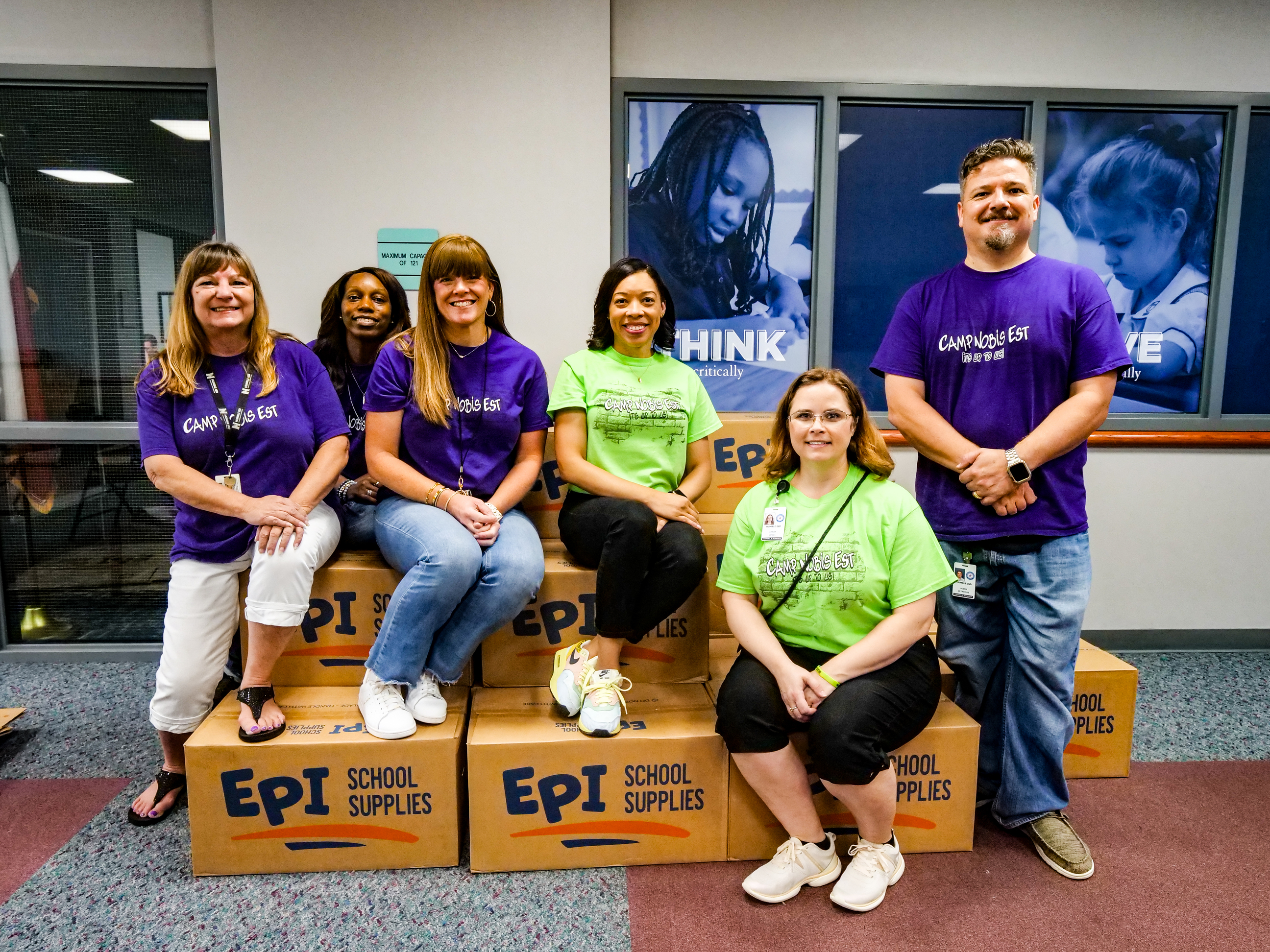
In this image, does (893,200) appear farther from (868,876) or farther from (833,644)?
(868,876)

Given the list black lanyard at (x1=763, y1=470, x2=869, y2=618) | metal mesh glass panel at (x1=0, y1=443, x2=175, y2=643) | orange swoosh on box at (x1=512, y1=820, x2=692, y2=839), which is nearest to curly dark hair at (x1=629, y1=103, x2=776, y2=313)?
black lanyard at (x1=763, y1=470, x2=869, y2=618)

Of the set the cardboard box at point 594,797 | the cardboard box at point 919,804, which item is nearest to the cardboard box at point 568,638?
the cardboard box at point 594,797

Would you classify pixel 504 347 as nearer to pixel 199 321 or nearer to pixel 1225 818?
pixel 199 321

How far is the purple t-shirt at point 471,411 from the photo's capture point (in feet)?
6.15

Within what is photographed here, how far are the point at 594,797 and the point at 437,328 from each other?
1186 millimetres

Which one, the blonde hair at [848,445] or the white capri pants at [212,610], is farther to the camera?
the white capri pants at [212,610]

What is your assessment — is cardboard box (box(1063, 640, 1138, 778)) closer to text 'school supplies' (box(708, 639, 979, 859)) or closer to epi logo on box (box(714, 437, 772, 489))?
text 'school supplies' (box(708, 639, 979, 859))

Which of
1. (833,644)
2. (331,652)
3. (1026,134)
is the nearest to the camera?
(833,644)

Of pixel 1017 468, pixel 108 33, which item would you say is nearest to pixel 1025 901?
pixel 1017 468

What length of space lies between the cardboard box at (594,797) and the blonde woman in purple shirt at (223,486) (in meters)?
0.56

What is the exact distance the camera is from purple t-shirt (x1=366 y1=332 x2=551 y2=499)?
1.87m

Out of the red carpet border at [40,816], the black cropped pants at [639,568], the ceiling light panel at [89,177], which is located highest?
the ceiling light panel at [89,177]

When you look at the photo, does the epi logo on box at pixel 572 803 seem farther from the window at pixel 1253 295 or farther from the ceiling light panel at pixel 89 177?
the window at pixel 1253 295

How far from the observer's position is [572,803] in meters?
1.64
